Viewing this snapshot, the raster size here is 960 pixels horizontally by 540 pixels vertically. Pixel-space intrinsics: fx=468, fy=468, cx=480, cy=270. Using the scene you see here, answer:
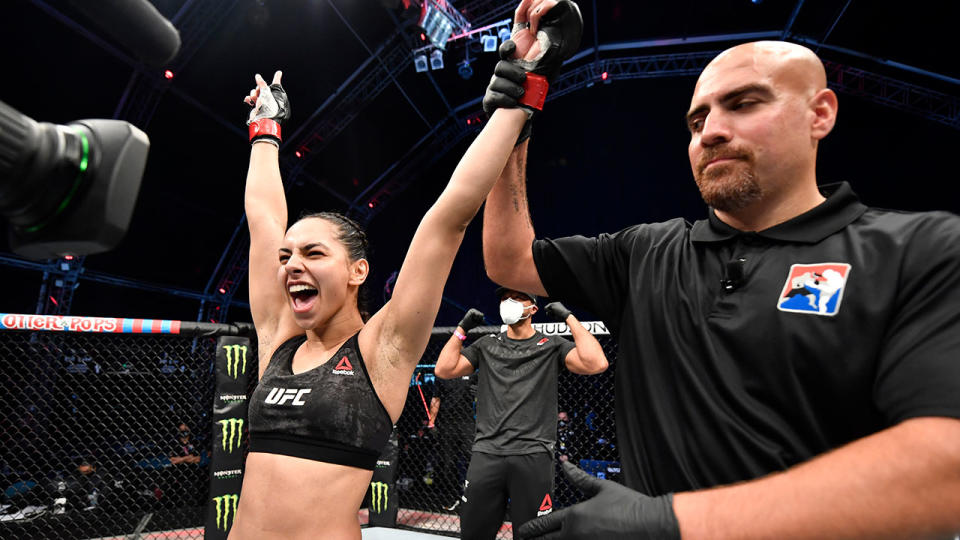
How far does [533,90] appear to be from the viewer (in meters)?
1.34

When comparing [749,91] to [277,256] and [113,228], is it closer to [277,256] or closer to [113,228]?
[113,228]

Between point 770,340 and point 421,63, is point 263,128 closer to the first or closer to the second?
point 770,340

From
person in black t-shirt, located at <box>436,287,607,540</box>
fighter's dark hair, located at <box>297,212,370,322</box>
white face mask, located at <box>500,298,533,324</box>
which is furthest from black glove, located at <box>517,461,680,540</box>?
white face mask, located at <box>500,298,533,324</box>

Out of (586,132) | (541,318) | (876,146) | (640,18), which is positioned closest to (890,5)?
(876,146)

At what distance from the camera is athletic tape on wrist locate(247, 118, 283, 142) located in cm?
217

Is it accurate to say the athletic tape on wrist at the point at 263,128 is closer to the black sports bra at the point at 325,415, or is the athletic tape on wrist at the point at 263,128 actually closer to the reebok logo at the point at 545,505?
the black sports bra at the point at 325,415

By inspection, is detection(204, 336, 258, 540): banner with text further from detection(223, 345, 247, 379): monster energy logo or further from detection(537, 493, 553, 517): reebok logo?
detection(537, 493, 553, 517): reebok logo

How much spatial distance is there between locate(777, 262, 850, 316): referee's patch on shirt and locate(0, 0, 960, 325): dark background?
960 cm

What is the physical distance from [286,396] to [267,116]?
53.3 inches

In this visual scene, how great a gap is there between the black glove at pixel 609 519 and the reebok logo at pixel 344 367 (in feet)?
2.92

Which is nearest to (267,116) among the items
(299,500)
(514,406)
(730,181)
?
(299,500)

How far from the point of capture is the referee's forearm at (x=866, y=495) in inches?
25.9

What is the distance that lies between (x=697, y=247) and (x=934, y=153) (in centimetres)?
1073

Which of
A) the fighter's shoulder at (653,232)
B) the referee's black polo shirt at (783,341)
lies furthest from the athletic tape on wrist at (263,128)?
the referee's black polo shirt at (783,341)
